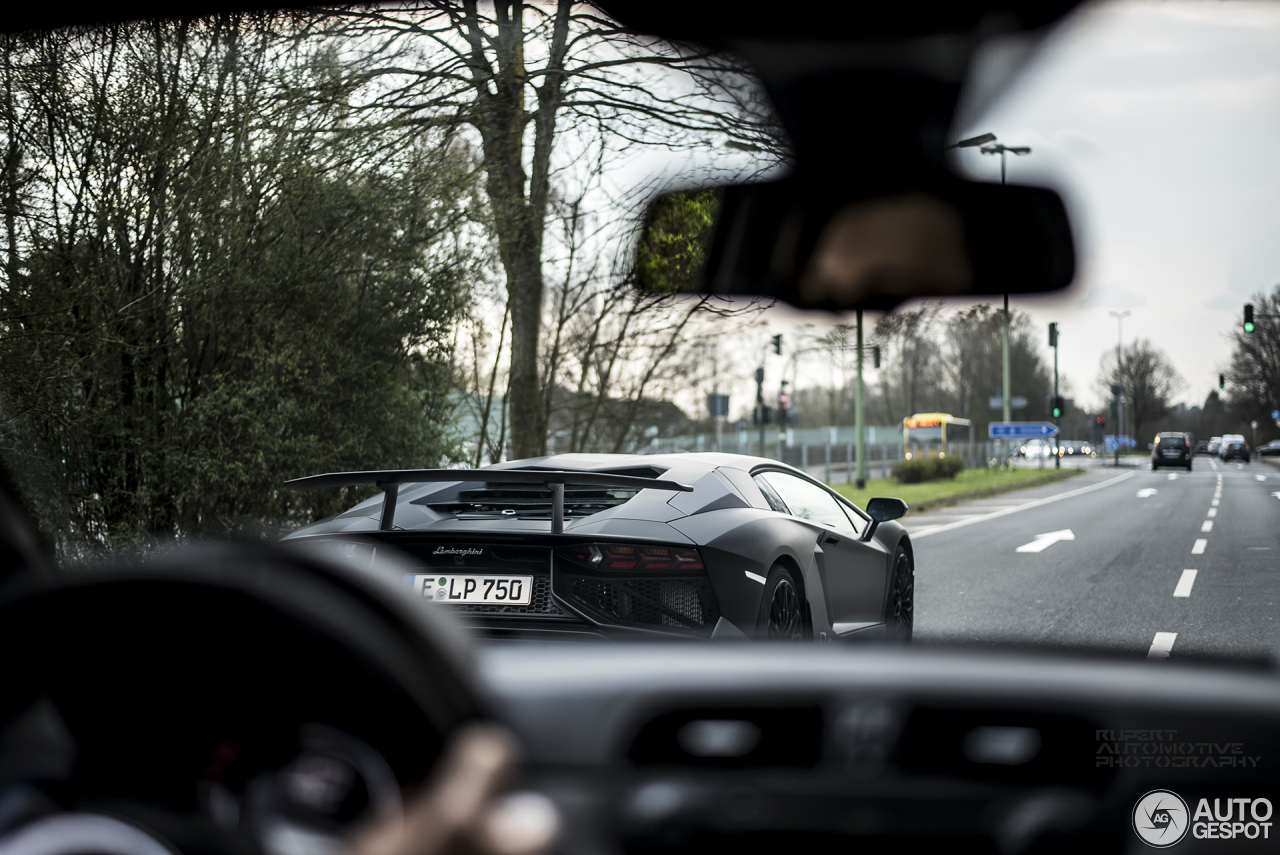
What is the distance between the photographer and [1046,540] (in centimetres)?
1557

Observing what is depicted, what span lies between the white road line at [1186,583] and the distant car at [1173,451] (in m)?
51.2

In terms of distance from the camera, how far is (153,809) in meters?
1.26

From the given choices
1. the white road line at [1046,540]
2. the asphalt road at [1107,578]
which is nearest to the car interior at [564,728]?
the asphalt road at [1107,578]

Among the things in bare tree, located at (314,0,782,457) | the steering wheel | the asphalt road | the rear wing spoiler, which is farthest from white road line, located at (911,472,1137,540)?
the steering wheel

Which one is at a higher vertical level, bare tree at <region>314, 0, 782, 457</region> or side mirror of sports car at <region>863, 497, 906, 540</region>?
bare tree at <region>314, 0, 782, 457</region>

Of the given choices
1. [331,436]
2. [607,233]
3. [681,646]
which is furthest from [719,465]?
[607,233]

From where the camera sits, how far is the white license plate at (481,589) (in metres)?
4.23

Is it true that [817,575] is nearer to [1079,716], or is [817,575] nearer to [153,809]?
[1079,716]

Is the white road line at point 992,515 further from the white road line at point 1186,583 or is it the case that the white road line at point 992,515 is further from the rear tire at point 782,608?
the rear tire at point 782,608

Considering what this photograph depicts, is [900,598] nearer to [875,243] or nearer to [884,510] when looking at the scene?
[884,510]

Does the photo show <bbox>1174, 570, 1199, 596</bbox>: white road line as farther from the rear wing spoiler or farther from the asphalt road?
the rear wing spoiler

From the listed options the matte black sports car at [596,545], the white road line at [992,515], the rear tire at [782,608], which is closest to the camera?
the matte black sports car at [596,545]

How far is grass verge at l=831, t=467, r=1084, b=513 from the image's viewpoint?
83.2ft

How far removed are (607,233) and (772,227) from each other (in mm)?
7324
